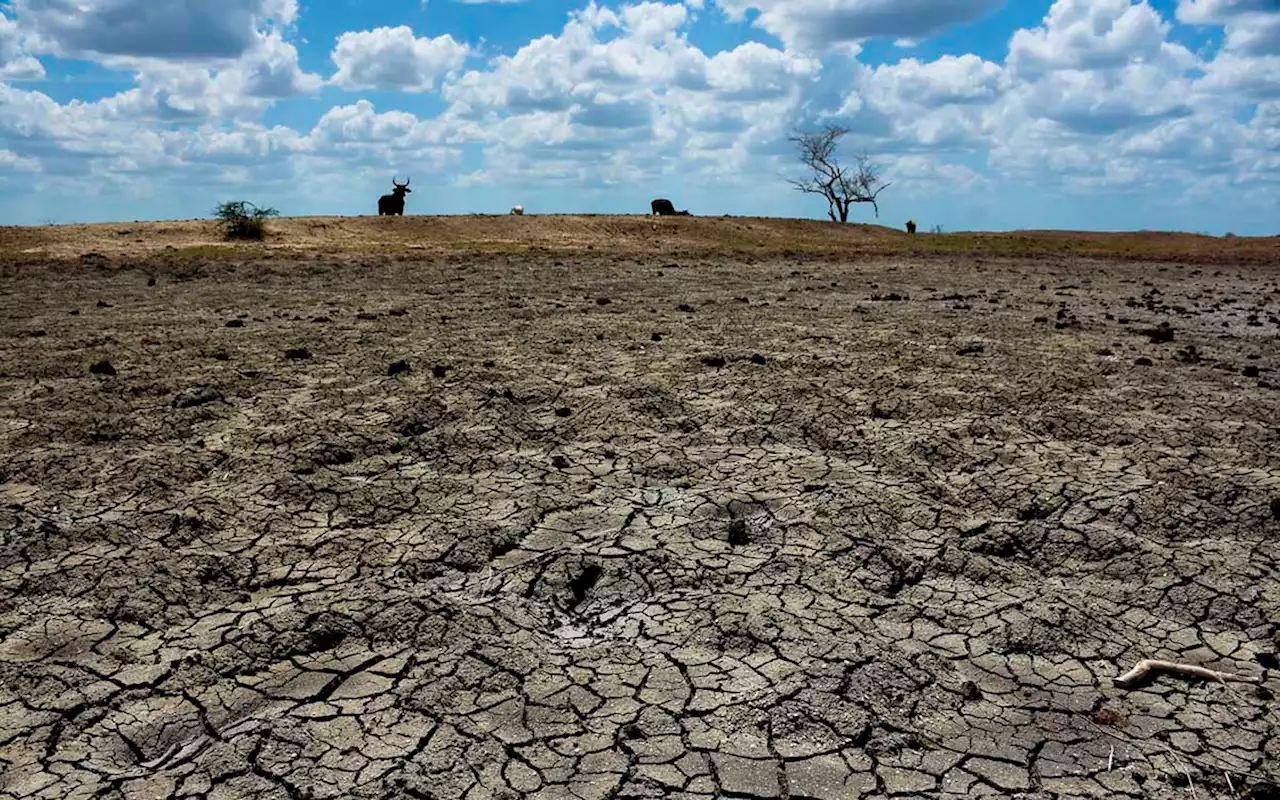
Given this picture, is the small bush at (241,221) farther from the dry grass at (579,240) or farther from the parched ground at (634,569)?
the parched ground at (634,569)

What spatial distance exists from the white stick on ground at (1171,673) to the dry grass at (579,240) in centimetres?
1926

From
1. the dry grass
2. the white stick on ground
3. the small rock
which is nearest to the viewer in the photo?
the white stick on ground

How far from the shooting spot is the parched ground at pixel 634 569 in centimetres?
298

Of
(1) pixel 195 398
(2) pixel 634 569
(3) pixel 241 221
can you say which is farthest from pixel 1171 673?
(3) pixel 241 221

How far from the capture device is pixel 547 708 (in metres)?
3.20

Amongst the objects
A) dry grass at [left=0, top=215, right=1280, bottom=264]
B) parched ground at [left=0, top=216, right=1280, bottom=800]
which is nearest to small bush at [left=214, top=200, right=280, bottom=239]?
dry grass at [left=0, top=215, right=1280, bottom=264]

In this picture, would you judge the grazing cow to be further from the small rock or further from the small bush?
the small rock

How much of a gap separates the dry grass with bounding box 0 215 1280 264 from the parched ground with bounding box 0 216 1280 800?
47.5 feet

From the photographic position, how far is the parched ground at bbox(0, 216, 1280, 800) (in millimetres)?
2980

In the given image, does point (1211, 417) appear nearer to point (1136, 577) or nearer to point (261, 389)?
point (1136, 577)

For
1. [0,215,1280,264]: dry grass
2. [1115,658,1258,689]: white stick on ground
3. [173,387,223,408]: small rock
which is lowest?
[1115,658,1258,689]: white stick on ground

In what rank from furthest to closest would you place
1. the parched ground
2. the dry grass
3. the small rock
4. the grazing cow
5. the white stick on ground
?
the grazing cow → the dry grass → the small rock → the white stick on ground → the parched ground

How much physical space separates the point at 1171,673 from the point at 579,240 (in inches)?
989

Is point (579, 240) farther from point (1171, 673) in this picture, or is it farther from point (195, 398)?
point (1171, 673)
